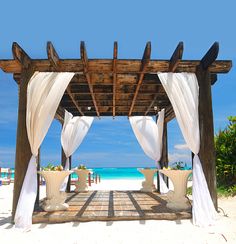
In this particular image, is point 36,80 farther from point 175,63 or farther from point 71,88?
point 175,63

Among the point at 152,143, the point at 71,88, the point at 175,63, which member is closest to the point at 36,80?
the point at 71,88

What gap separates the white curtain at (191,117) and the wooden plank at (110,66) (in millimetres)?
178

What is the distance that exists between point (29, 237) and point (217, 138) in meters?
6.36

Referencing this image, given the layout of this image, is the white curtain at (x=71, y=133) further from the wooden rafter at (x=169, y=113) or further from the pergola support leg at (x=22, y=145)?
the pergola support leg at (x=22, y=145)

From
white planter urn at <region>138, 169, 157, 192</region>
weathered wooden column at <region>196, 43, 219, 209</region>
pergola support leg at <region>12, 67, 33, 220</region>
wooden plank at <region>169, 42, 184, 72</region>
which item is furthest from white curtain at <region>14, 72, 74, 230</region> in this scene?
white planter urn at <region>138, 169, 157, 192</region>

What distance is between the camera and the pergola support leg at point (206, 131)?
4770 millimetres

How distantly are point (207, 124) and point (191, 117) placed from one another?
1.10 feet

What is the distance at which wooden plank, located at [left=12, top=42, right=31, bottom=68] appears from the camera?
14.6ft

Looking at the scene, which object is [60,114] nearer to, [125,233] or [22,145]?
[22,145]

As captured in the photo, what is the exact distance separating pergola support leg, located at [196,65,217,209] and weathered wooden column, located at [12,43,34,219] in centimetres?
274

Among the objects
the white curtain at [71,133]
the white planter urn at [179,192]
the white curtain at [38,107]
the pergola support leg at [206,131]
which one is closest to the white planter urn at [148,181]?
the white curtain at [71,133]

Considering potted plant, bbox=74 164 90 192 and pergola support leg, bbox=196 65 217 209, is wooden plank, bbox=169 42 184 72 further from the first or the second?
potted plant, bbox=74 164 90 192

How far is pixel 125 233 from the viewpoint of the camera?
3.87 meters

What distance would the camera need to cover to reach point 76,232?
3930mm
